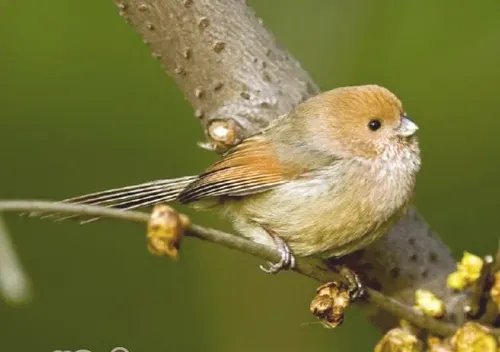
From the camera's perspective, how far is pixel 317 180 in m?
2.75

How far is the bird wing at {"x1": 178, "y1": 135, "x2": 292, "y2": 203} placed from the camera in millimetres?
2793

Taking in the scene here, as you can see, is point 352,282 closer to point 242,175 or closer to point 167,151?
point 242,175

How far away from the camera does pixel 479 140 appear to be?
3.69 metres

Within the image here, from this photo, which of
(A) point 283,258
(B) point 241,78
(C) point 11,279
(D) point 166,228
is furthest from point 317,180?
(C) point 11,279

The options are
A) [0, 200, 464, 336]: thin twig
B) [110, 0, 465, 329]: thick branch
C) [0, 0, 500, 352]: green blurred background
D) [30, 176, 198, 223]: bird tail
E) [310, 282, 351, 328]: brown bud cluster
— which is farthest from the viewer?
[0, 0, 500, 352]: green blurred background

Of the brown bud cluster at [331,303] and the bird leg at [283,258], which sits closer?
the brown bud cluster at [331,303]

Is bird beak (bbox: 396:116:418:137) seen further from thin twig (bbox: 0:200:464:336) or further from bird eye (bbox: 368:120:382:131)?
thin twig (bbox: 0:200:464:336)

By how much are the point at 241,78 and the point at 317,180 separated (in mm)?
349

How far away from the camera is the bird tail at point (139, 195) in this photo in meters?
2.77

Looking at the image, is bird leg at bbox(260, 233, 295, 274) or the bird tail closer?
bird leg at bbox(260, 233, 295, 274)

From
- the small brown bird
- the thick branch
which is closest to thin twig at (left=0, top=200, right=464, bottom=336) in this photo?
the small brown bird

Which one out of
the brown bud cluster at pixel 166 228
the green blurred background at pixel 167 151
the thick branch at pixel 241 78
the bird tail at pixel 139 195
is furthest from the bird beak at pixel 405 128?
the brown bud cluster at pixel 166 228

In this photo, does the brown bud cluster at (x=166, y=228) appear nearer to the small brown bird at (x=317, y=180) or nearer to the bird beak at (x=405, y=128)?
the small brown bird at (x=317, y=180)

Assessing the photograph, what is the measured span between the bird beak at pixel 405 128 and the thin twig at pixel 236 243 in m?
0.45
